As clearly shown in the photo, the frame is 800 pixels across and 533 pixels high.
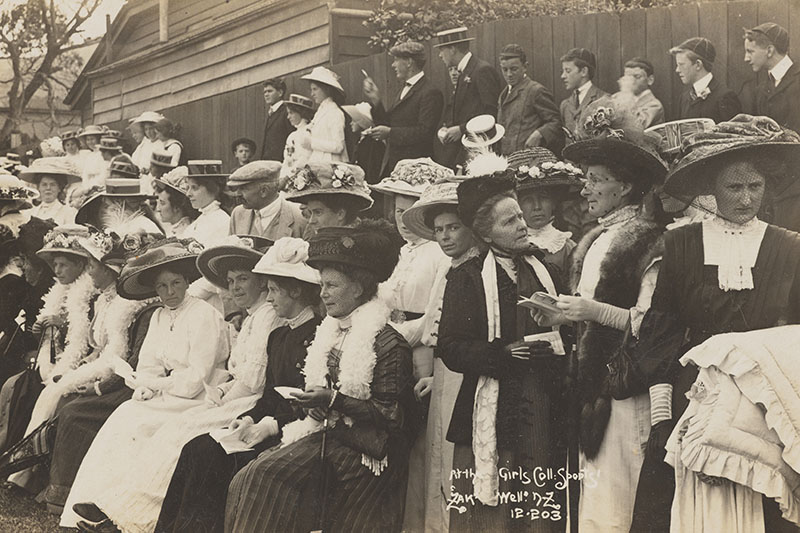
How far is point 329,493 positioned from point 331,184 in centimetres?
180

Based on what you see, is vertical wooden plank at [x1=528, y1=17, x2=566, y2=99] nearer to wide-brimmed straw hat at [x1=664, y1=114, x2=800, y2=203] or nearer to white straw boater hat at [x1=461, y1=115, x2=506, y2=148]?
white straw boater hat at [x1=461, y1=115, x2=506, y2=148]

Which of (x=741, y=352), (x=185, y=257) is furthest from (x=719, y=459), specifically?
(x=185, y=257)

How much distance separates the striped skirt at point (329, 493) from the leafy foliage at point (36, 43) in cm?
426

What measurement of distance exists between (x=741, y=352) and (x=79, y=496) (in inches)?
144

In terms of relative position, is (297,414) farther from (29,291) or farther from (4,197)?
(4,197)

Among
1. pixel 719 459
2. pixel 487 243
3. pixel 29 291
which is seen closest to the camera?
pixel 719 459

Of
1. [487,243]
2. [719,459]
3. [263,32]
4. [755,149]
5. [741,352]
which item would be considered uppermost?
[263,32]

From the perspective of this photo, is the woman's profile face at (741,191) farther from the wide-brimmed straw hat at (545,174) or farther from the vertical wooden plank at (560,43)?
the vertical wooden plank at (560,43)

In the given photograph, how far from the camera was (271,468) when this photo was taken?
546 centimetres

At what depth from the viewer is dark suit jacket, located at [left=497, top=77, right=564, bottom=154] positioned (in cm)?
576

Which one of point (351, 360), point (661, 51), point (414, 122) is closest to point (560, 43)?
point (661, 51)

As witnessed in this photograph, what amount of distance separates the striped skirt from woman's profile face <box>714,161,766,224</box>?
6.31ft

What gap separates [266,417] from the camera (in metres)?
5.76

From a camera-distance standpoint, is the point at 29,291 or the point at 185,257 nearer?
the point at 185,257
